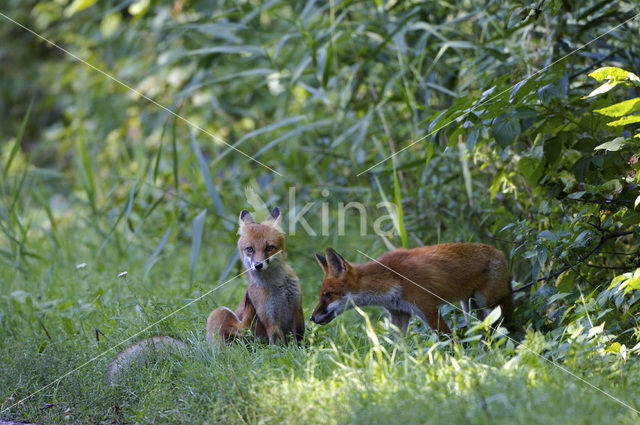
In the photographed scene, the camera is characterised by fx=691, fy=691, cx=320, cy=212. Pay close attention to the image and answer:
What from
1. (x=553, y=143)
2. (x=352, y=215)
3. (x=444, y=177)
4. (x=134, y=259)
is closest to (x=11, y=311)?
(x=134, y=259)

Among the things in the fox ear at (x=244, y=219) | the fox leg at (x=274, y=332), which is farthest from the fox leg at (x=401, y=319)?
the fox ear at (x=244, y=219)

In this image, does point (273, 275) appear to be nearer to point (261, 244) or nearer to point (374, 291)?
point (261, 244)

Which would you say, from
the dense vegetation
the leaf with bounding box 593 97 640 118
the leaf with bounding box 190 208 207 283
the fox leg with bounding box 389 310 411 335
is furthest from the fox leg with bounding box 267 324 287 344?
the leaf with bounding box 593 97 640 118

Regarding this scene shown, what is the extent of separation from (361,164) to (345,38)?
1.11 metres

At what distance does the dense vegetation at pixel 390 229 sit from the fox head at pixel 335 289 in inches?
6.7

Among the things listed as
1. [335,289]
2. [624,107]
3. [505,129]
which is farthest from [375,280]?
[624,107]

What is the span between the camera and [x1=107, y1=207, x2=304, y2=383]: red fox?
3859mm

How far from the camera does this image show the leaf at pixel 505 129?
3859 mm

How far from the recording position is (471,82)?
5.16 m

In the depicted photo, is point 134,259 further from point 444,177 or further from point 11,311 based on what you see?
point 444,177

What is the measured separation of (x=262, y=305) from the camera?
396 cm

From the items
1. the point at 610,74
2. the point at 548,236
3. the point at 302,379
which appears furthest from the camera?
the point at 548,236

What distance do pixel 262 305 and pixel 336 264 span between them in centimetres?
51

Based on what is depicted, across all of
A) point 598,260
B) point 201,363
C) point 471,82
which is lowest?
point 598,260
